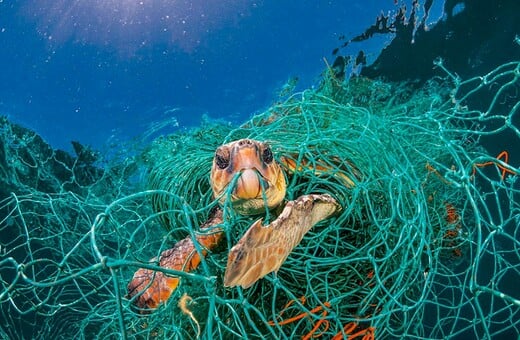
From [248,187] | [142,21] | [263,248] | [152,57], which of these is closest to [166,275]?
[248,187]

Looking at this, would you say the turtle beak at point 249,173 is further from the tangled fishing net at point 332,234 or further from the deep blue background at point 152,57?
the deep blue background at point 152,57

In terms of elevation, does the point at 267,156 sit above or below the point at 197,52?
below

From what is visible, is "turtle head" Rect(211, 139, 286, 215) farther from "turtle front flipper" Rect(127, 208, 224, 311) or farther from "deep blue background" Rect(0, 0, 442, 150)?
"deep blue background" Rect(0, 0, 442, 150)

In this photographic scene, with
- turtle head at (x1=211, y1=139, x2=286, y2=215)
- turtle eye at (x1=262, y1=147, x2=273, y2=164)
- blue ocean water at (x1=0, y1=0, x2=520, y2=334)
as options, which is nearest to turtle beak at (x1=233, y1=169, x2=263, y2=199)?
turtle head at (x1=211, y1=139, x2=286, y2=215)

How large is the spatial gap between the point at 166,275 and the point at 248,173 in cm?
52

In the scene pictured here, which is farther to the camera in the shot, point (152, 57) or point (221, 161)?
point (152, 57)

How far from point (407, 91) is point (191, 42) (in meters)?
3.25

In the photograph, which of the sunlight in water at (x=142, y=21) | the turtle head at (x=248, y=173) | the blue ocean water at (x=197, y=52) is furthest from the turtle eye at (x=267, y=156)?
the sunlight in water at (x=142, y=21)

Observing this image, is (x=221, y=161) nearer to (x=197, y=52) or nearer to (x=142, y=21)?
(x=197, y=52)

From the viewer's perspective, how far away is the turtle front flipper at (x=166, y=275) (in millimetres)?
1747

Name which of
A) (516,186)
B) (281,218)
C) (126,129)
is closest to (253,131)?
(281,218)

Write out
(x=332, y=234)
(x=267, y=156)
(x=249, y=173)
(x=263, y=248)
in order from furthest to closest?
(x=332, y=234) → (x=267, y=156) → (x=249, y=173) → (x=263, y=248)

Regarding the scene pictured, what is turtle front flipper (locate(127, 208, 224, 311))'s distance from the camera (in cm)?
175

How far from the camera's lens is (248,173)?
5.53 feet
